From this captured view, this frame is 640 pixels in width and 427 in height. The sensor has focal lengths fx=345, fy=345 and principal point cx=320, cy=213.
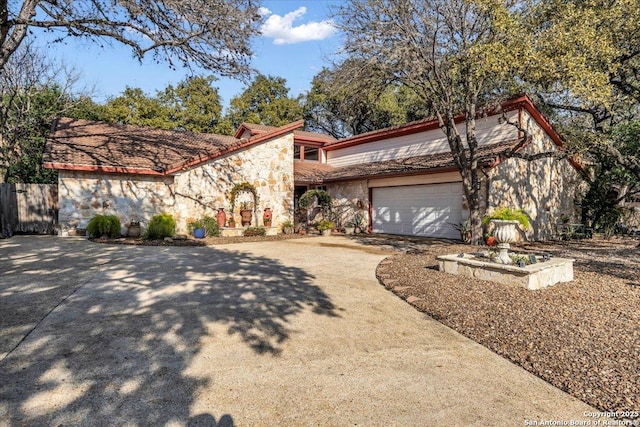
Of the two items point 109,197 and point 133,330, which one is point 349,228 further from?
point 133,330

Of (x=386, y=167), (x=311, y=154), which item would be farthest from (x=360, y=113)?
(x=386, y=167)

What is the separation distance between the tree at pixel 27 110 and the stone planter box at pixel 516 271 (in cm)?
1882

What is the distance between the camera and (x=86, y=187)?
1210cm

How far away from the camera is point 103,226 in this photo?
38.0ft

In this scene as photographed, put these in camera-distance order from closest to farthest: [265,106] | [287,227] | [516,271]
→ [516,271], [287,227], [265,106]

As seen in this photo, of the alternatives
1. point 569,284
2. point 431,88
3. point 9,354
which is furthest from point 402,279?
point 431,88

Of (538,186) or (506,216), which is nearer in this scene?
(506,216)

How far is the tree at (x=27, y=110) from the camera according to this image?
53.2 feet

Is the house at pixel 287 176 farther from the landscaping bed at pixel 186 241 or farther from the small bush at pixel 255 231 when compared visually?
the landscaping bed at pixel 186 241

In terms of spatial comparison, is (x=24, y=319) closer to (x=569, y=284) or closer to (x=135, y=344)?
(x=135, y=344)

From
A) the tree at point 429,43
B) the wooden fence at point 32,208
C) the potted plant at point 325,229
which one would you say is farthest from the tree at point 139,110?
the tree at point 429,43

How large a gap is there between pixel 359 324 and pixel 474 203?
7.72 meters

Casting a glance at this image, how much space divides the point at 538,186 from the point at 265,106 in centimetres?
2372

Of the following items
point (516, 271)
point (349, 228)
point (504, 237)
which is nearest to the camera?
point (516, 271)
